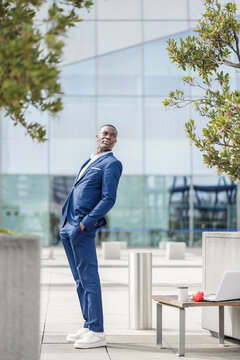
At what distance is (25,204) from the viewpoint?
87.4 ft

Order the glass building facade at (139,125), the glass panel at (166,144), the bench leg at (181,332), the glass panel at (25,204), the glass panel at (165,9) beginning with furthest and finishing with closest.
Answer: the glass panel at (165,9) → the glass panel at (166,144) → the glass building facade at (139,125) → the glass panel at (25,204) → the bench leg at (181,332)

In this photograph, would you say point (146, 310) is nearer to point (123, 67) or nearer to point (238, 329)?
point (238, 329)

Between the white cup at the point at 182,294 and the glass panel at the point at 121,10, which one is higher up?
the glass panel at the point at 121,10

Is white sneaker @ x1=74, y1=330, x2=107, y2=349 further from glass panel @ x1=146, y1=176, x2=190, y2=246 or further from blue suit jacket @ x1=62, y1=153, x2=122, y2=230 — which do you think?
glass panel @ x1=146, y1=176, x2=190, y2=246

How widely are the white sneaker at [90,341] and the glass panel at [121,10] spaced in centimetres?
2306

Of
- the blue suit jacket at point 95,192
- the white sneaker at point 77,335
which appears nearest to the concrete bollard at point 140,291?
the white sneaker at point 77,335

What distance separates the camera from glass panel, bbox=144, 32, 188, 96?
27312 millimetres

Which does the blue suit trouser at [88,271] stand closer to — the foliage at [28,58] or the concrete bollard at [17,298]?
the concrete bollard at [17,298]

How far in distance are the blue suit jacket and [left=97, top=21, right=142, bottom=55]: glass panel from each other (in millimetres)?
21808

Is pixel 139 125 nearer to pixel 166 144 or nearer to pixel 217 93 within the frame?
pixel 166 144

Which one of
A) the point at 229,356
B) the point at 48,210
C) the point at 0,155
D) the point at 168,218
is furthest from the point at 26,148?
the point at 229,356

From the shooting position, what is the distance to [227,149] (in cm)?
671

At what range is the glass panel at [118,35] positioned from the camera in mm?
27078

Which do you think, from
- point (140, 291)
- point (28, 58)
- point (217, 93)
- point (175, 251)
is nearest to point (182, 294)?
point (140, 291)
